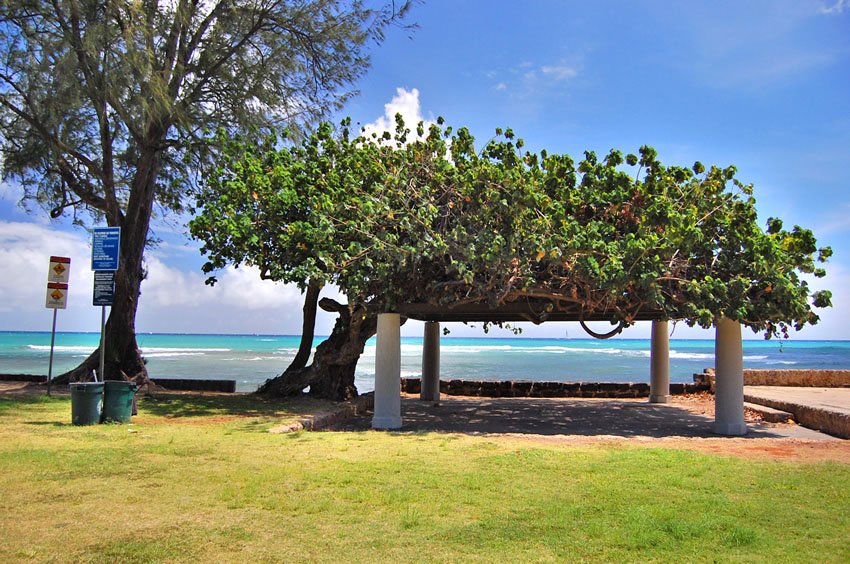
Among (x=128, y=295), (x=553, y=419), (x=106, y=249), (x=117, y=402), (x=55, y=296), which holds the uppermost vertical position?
(x=106, y=249)

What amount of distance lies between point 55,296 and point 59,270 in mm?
535

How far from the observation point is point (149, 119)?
13.3m

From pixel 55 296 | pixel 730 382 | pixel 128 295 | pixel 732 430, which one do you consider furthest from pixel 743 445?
pixel 128 295

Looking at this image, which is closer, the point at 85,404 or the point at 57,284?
the point at 85,404

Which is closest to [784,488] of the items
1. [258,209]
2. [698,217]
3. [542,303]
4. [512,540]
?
[512,540]

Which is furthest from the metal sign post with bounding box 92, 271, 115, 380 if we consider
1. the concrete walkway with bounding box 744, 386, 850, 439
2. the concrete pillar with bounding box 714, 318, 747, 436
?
the concrete walkway with bounding box 744, 386, 850, 439

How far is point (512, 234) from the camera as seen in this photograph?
10219mm

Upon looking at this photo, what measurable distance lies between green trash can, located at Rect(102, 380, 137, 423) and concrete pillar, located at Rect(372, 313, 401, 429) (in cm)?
403

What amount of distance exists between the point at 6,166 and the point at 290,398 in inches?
368

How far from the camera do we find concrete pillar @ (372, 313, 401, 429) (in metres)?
11.6

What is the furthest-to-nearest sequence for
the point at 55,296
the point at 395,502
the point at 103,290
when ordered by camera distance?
the point at 55,296 < the point at 103,290 < the point at 395,502

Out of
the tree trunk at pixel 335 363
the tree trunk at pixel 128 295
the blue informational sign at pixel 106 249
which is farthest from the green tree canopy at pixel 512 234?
the tree trunk at pixel 128 295

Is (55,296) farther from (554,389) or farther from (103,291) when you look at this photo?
(554,389)

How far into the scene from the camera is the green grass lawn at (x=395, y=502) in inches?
176
